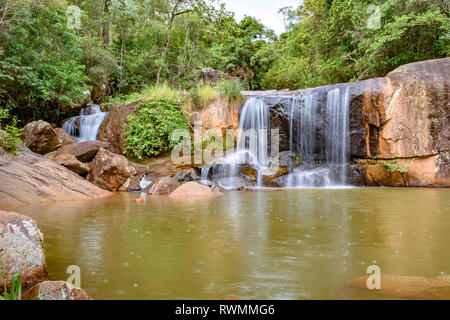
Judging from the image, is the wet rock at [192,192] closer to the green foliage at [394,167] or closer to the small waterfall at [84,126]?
the green foliage at [394,167]

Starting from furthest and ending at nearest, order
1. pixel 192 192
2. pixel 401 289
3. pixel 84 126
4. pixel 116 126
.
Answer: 1. pixel 84 126
2. pixel 116 126
3. pixel 192 192
4. pixel 401 289

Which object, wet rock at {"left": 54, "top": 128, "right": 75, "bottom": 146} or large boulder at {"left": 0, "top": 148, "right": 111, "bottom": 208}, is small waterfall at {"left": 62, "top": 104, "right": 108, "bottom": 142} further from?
large boulder at {"left": 0, "top": 148, "right": 111, "bottom": 208}

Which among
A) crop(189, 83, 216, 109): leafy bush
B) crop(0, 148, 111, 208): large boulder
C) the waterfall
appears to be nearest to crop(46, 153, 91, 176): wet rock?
crop(0, 148, 111, 208): large boulder

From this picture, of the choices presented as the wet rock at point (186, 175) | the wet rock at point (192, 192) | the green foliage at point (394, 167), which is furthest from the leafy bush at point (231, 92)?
the green foliage at point (394, 167)

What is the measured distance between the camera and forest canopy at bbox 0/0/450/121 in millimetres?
12414

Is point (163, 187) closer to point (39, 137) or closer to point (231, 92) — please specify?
point (39, 137)

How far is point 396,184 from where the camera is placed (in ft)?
38.1

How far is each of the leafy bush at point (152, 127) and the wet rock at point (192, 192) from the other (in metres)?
4.57

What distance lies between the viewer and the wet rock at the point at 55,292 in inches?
74.6

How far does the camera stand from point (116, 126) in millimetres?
13883

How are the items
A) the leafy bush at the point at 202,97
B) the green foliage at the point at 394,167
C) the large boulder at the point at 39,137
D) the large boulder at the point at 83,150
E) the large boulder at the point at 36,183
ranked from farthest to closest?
the leafy bush at the point at 202,97, the green foliage at the point at 394,167, the large boulder at the point at 39,137, the large boulder at the point at 83,150, the large boulder at the point at 36,183

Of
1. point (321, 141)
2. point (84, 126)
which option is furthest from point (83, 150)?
point (321, 141)

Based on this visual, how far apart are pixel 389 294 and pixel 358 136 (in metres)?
10.9

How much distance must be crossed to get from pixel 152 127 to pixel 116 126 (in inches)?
63.5
